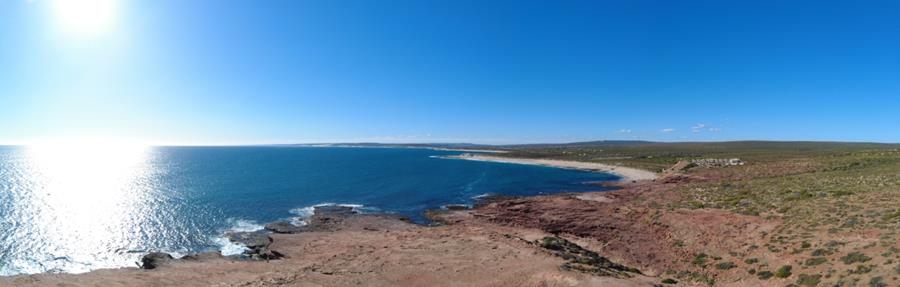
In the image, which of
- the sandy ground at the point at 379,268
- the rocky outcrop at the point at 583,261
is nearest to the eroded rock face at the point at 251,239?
the sandy ground at the point at 379,268

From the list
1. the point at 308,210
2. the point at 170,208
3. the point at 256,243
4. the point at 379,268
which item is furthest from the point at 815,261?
the point at 170,208

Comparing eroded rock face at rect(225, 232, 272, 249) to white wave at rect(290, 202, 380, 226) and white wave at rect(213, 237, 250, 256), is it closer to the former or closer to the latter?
white wave at rect(213, 237, 250, 256)

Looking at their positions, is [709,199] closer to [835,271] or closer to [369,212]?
[835,271]

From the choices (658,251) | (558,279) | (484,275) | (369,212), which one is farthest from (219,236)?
(658,251)

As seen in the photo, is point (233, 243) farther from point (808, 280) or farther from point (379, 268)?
point (808, 280)

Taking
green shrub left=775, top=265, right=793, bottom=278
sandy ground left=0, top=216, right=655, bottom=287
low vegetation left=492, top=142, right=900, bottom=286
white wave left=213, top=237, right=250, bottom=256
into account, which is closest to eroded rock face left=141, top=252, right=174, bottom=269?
sandy ground left=0, top=216, right=655, bottom=287

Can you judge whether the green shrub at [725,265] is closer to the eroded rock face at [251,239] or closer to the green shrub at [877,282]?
the green shrub at [877,282]
